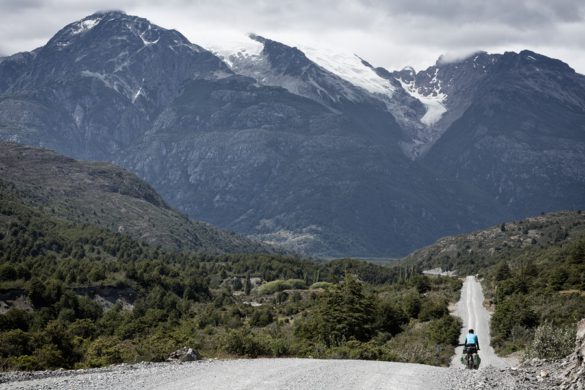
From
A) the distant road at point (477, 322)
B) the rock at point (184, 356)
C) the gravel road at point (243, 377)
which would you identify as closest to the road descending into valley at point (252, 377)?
the gravel road at point (243, 377)

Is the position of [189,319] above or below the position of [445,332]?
below

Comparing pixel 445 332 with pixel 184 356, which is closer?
pixel 184 356

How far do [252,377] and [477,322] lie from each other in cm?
6513

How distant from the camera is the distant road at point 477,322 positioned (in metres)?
61.8

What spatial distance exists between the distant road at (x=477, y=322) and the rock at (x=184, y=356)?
65.0ft

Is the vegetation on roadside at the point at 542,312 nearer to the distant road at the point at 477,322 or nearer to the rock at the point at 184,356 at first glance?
the distant road at the point at 477,322

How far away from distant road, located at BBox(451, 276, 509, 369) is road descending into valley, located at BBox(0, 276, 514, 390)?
58.2 feet

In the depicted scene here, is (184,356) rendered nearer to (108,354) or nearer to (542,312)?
(108,354)

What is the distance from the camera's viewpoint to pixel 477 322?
293ft

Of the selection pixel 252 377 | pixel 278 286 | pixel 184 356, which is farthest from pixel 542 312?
pixel 278 286

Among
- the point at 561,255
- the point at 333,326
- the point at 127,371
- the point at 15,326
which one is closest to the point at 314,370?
the point at 127,371

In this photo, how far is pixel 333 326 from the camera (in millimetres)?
70000

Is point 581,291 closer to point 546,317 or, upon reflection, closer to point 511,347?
point 546,317

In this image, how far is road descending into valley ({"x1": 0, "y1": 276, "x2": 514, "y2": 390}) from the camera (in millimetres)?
27844
